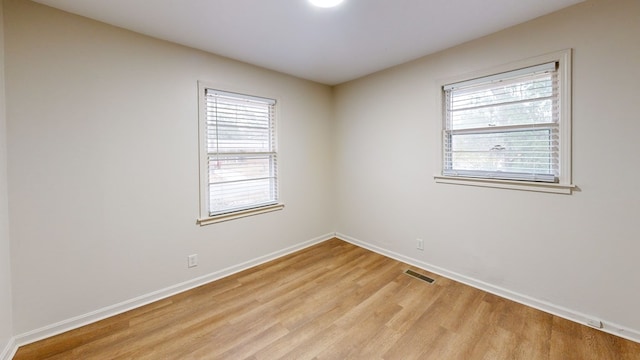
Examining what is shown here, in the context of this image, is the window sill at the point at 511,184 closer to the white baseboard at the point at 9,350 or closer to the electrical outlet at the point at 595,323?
the electrical outlet at the point at 595,323

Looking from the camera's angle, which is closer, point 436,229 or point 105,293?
point 105,293

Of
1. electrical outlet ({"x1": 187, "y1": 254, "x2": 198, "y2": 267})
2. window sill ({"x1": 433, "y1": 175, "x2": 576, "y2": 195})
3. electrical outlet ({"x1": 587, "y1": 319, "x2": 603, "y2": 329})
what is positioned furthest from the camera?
electrical outlet ({"x1": 187, "y1": 254, "x2": 198, "y2": 267})

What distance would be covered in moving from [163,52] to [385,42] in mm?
2098

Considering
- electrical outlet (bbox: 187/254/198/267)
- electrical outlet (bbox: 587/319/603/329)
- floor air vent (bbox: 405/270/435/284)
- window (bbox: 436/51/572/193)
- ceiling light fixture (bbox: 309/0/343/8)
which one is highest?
ceiling light fixture (bbox: 309/0/343/8)

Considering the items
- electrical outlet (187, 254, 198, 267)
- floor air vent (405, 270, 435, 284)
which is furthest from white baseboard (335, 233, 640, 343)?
electrical outlet (187, 254, 198, 267)

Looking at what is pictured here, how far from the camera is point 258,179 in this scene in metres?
3.22

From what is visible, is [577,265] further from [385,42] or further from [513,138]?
[385,42]

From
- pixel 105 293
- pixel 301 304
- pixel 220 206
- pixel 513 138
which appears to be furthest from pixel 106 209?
pixel 513 138

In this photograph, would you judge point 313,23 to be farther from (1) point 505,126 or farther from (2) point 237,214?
(2) point 237,214

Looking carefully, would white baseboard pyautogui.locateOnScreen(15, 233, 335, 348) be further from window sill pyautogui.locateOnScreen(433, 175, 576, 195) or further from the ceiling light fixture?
the ceiling light fixture

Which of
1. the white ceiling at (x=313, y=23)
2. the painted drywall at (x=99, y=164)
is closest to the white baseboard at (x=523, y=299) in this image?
the painted drywall at (x=99, y=164)

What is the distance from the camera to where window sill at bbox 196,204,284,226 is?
107 inches

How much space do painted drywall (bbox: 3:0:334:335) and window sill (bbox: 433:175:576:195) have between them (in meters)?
2.41

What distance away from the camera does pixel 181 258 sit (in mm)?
2584
